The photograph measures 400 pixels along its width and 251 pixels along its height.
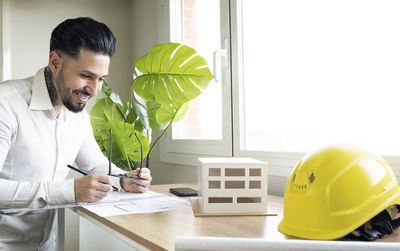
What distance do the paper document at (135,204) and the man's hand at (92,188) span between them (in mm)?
32

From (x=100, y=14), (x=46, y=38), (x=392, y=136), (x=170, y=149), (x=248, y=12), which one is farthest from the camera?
(x=100, y=14)

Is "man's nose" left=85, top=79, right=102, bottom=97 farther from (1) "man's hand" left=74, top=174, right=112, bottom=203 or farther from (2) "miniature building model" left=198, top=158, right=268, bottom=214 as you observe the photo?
(2) "miniature building model" left=198, top=158, right=268, bottom=214

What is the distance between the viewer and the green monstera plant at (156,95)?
6.89 feet

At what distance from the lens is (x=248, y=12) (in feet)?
6.71

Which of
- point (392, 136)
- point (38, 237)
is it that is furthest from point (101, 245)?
point (392, 136)

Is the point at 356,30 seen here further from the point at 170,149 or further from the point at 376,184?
the point at 170,149

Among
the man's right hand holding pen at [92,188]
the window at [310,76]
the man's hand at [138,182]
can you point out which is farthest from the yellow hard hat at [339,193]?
the man's hand at [138,182]

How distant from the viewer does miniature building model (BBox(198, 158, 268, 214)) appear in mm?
1206

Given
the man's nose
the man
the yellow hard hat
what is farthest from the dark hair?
the yellow hard hat

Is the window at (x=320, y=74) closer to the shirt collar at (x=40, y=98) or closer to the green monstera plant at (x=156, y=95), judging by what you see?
the green monstera plant at (x=156, y=95)

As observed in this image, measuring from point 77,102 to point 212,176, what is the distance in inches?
28.4

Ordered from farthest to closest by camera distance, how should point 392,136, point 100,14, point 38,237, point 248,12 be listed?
point 100,14
point 248,12
point 38,237
point 392,136

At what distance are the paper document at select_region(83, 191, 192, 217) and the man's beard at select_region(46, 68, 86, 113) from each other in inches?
15.3

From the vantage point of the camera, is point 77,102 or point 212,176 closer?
point 212,176
